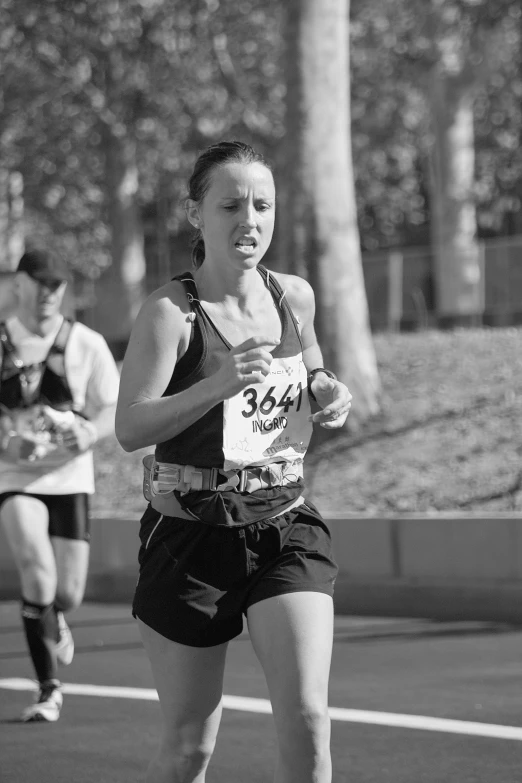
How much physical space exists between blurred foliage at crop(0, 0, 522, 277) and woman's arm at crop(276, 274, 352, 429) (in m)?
20.9

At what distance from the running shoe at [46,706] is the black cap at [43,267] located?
185 cm

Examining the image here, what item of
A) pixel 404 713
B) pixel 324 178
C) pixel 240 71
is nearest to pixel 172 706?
pixel 404 713

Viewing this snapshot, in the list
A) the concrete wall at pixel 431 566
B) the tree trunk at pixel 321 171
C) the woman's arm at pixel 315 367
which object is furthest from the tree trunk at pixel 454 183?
the woman's arm at pixel 315 367

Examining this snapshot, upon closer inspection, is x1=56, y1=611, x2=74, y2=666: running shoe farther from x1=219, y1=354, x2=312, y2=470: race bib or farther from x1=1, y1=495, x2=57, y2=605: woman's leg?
x1=219, y1=354, x2=312, y2=470: race bib

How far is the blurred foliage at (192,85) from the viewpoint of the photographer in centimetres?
2798

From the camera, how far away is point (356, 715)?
21.5ft

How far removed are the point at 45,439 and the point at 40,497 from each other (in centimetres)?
29

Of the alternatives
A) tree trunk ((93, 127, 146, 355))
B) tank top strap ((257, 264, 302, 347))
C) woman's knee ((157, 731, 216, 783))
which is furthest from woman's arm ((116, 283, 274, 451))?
tree trunk ((93, 127, 146, 355))

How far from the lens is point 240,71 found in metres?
29.8

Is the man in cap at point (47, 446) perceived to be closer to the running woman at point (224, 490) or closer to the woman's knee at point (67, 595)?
the woman's knee at point (67, 595)

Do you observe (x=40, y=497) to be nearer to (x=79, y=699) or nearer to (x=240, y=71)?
(x=79, y=699)

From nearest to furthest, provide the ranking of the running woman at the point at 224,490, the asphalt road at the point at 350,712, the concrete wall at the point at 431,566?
the running woman at the point at 224,490 → the asphalt road at the point at 350,712 → the concrete wall at the point at 431,566

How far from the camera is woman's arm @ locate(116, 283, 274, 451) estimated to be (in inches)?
139

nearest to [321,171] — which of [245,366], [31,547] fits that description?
[31,547]
